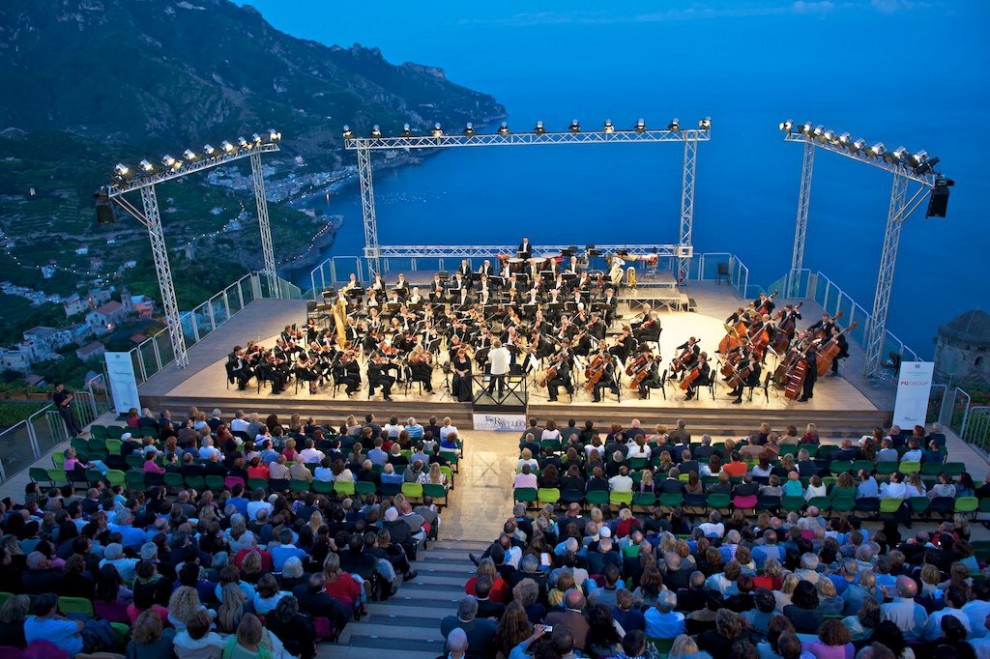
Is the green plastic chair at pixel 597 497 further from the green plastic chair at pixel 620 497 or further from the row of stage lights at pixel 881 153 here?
the row of stage lights at pixel 881 153

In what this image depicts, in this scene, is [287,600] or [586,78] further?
[586,78]

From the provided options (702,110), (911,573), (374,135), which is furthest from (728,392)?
(702,110)

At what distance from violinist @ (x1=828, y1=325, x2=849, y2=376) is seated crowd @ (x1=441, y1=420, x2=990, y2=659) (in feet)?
13.9

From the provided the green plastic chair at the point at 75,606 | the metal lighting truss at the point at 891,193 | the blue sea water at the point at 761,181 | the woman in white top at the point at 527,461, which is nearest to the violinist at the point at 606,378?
the woman in white top at the point at 527,461

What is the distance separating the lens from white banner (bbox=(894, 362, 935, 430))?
1382 cm

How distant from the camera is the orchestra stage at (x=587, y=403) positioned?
1512 cm

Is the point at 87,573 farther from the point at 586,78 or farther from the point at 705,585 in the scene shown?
the point at 586,78

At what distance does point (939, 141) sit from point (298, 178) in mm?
73009

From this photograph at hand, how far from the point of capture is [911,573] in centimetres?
811

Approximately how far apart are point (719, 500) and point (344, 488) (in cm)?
559

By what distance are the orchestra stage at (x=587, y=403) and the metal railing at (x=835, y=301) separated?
2.91ft

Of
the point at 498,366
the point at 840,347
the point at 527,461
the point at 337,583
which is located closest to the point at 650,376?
the point at 498,366

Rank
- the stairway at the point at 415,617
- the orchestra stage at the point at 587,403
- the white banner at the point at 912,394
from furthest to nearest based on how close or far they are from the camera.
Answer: the orchestra stage at the point at 587,403 < the white banner at the point at 912,394 < the stairway at the point at 415,617

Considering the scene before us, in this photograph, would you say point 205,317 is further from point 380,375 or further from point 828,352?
point 828,352
